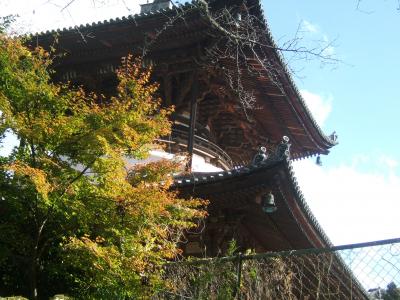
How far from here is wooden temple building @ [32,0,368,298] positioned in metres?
→ 8.92

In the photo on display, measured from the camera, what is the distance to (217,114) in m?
13.0

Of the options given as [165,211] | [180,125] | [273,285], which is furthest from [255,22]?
[273,285]

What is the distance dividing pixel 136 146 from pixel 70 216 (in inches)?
45.5

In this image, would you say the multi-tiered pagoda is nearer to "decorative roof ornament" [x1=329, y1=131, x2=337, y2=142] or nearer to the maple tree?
"decorative roof ornament" [x1=329, y1=131, x2=337, y2=142]

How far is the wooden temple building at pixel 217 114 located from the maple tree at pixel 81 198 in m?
1.62

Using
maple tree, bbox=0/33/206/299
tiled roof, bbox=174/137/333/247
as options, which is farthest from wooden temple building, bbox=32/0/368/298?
maple tree, bbox=0/33/206/299

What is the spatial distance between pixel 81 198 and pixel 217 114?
6848 millimetres

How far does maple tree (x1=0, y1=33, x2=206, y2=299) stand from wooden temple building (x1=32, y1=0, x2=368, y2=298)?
1.62 metres

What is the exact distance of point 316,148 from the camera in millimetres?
14484

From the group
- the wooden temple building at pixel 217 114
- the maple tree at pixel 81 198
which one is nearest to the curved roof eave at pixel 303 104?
the wooden temple building at pixel 217 114

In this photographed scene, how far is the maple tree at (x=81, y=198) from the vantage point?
621 cm

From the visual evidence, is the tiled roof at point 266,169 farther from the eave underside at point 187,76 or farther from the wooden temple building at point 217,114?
the eave underside at point 187,76

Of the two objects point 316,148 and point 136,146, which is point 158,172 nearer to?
point 136,146

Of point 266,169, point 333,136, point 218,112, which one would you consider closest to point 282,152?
point 266,169
